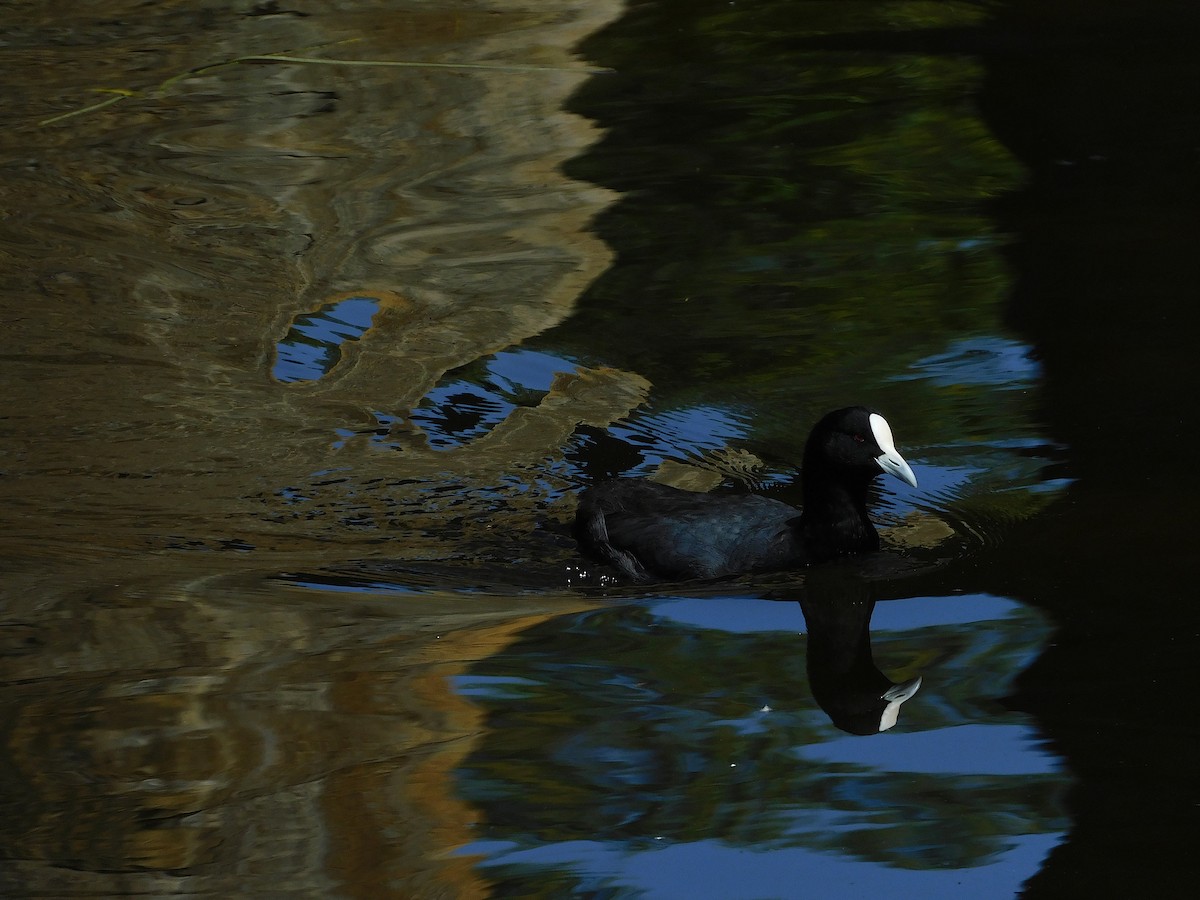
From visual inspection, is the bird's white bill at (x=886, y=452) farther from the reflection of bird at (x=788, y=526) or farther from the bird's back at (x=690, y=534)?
the bird's back at (x=690, y=534)

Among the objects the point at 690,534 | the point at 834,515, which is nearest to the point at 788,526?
the point at 834,515

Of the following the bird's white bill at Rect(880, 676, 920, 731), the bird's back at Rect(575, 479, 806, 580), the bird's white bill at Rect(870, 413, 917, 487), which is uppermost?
the bird's white bill at Rect(870, 413, 917, 487)

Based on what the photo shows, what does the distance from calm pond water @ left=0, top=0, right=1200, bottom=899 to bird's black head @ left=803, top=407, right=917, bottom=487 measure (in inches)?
15.3

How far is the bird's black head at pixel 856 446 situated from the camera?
20.5 ft

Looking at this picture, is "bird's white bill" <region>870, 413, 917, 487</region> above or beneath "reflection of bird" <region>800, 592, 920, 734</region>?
above

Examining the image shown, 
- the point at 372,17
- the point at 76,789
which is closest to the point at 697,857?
the point at 76,789

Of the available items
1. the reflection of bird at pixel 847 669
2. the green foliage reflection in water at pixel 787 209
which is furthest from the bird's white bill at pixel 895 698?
the green foliage reflection in water at pixel 787 209

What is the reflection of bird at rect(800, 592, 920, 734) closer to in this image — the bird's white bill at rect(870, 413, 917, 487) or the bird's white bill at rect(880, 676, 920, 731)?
the bird's white bill at rect(880, 676, 920, 731)

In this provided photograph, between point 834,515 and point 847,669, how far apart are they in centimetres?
107

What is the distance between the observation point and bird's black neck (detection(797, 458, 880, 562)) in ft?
20.6

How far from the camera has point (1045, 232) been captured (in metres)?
9.22

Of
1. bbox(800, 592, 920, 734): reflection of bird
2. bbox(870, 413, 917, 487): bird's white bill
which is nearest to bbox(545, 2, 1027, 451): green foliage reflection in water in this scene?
bbox(870, 413, 917, 487): bird's white bill

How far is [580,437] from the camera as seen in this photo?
7.56 metres

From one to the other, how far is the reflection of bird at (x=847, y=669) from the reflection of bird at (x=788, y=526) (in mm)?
225
